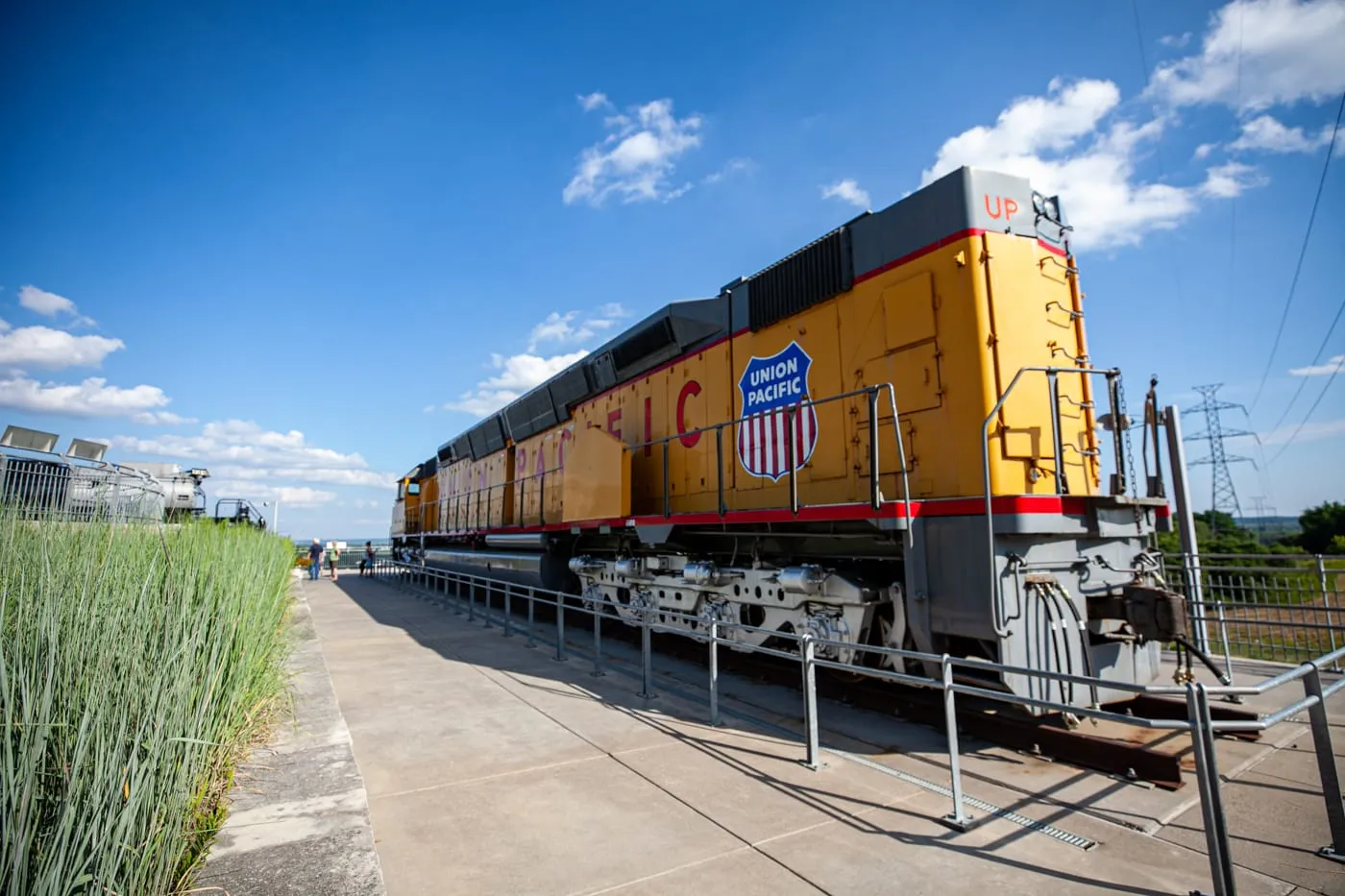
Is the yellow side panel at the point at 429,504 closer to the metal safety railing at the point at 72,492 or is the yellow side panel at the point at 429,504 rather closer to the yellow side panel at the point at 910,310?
the metal safety railing at the point at 72,492

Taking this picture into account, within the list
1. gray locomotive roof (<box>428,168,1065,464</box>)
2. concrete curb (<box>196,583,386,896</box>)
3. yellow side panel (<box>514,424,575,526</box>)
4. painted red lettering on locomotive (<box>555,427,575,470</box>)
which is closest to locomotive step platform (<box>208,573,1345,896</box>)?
concrete curb (<box>196,583,386,896</box>)

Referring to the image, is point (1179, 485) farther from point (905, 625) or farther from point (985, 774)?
point (985, 774)

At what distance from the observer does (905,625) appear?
5691 millimetres

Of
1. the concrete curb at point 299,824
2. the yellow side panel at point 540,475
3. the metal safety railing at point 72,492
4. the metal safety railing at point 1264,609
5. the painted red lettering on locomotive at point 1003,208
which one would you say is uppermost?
the painted red lettering on locomotive at point 1003,208

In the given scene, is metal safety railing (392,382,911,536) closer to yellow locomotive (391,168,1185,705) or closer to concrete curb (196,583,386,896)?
yellow locomotive (391,168,1185,705)

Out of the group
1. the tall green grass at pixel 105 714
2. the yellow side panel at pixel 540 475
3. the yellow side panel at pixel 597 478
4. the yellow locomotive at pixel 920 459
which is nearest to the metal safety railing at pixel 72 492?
the tall green grass at pixel 105 714

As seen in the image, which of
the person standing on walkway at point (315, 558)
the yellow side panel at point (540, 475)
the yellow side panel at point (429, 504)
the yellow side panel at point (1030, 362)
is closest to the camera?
the yellow side panel at point (1030, 362)

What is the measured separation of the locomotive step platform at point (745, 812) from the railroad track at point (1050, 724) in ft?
0.38

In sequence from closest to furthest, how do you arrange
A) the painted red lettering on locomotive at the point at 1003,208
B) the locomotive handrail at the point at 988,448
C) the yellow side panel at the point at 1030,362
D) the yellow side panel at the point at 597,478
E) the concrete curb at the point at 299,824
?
the concrete curb at the point at 299,824
the locomotive handrail at the point at 988,448
the yellow side panel at the point at 1030,362
the painted red lettering on locomotive at the point at 1003,208
the yellow side panel at the point at 597,478

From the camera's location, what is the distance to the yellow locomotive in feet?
16.3

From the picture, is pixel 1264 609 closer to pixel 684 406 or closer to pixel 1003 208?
pixel 1003 208

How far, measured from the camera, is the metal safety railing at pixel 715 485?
5422mm

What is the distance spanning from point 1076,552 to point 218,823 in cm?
581

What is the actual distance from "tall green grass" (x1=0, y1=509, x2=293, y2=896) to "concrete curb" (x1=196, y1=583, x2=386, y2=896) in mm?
147
